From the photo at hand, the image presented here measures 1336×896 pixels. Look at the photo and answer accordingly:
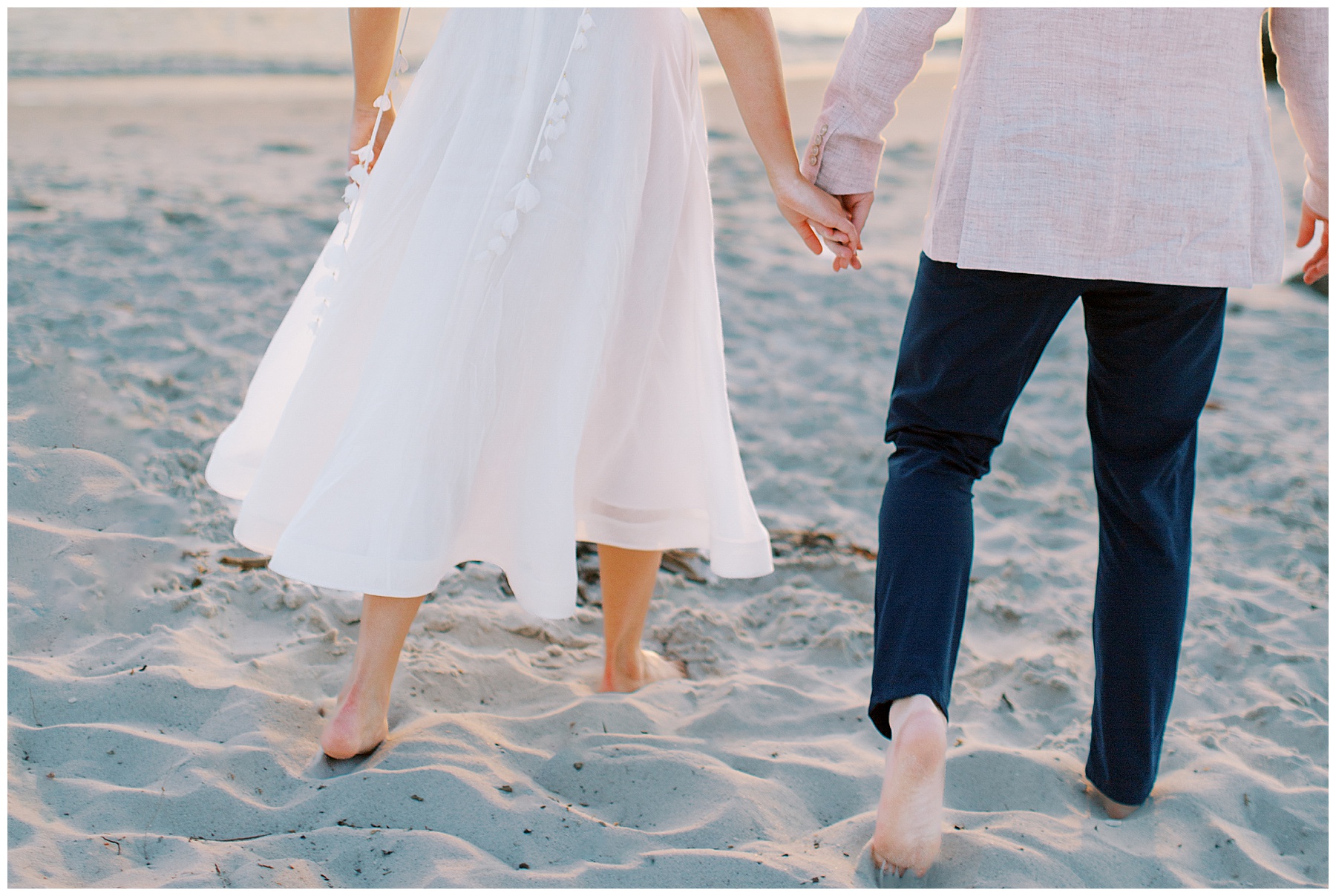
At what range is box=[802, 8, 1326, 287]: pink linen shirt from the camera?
1.34 meters

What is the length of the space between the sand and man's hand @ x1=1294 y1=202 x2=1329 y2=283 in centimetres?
86

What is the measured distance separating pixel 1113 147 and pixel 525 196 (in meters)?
0.83

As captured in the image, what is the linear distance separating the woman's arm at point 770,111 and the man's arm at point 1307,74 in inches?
25.5

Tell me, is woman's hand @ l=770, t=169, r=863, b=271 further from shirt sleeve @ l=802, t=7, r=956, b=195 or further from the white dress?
the white dress

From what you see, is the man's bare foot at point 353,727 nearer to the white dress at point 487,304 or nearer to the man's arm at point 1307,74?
the white dress at point 487,304

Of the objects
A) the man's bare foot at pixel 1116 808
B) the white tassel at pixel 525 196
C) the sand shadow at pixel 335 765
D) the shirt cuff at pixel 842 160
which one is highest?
the shirt cuff at pixel 842 160

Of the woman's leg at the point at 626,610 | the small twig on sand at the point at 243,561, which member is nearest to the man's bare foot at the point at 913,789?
the woman's leg at the point at 626,610

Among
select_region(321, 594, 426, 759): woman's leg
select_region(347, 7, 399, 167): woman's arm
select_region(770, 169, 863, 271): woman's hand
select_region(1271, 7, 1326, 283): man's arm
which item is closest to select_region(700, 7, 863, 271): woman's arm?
select_region(770, 169, 863, 271): woman's hand

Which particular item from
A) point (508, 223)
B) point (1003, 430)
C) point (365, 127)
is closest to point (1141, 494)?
point (1003, 430)

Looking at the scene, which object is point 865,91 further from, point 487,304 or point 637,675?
point 637,675

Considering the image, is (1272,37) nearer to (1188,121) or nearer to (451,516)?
(1188,121)

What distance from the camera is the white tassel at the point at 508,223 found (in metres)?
1.54

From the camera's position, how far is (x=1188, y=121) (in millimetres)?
1353

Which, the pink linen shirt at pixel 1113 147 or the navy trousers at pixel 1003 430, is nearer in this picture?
the pink linen shirt at pixel 1113 147
